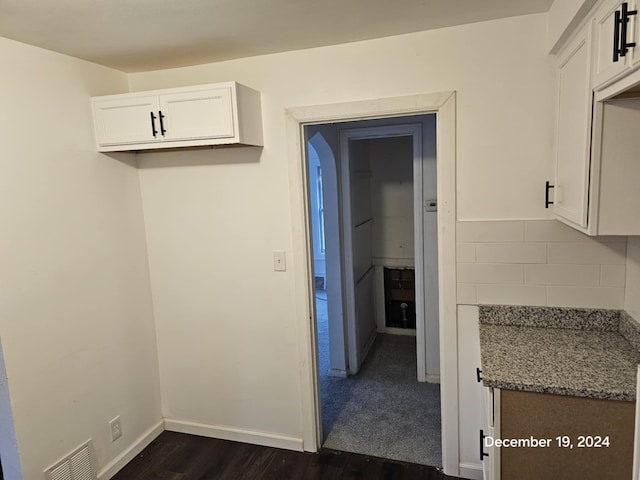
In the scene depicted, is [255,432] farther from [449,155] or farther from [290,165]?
[449,155]

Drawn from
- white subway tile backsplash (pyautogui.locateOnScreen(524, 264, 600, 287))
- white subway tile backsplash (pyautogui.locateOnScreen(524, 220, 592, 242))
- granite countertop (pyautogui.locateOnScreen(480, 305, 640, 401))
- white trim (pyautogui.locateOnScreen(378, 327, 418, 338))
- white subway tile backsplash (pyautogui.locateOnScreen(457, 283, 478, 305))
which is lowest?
white trim (pyautogui.locateOnScreen(378, 327, 418, 338))

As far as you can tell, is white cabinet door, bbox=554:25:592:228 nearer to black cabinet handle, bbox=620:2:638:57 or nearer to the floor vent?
black cabinet handle, bbox=620:2:638:57

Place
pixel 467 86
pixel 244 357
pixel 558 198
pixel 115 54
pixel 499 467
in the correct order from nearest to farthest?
pixel 499 467
pixel 558 198
pixel 467 86
pixel 115 54
pixel 244 357

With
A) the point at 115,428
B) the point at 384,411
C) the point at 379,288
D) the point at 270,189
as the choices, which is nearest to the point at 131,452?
the point at 115,428

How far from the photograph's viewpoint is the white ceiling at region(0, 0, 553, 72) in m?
1.69

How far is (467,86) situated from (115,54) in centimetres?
180

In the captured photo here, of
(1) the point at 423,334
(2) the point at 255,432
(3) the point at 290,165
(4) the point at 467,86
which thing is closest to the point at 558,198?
(4) the point at 467,86

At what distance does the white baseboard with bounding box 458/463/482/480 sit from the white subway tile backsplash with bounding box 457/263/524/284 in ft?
A: 3.38

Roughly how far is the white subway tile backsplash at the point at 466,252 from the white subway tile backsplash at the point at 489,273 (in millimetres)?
25

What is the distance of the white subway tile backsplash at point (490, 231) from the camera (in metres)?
2.10

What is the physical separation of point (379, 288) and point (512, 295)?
2.55 m

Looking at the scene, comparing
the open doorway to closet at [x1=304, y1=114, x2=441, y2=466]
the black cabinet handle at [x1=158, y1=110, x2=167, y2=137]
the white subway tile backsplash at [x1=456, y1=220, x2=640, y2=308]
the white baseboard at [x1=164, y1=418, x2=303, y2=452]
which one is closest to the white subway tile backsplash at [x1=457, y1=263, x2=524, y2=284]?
the white subway tile backsplash at [x1=456, y1=220, x2=640, y2=308]

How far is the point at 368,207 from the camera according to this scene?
14.8ft

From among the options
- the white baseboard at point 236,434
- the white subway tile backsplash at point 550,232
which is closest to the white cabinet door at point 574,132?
the white subway tile backsplash at point 550,232
